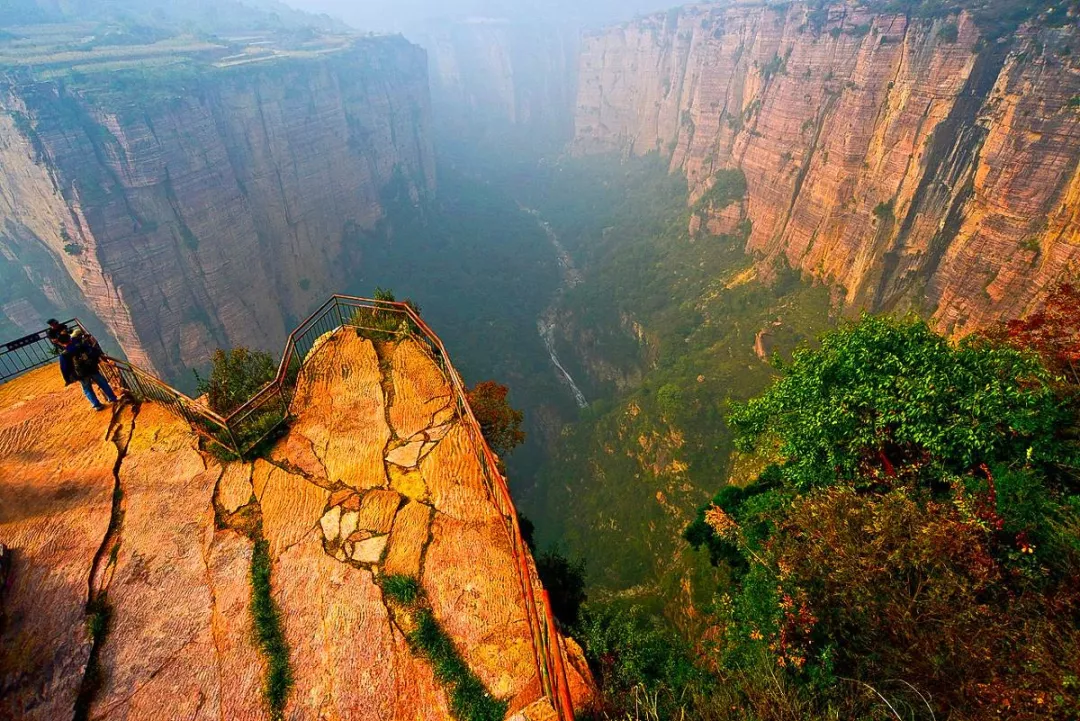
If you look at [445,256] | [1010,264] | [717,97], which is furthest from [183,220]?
[717,97]

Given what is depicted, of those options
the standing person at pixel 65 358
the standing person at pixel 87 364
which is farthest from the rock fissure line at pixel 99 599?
the standing person at pixel 65 358

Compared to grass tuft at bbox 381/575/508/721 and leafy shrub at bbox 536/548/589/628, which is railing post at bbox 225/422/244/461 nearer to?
grass tuft at bbox 381/575/508/721

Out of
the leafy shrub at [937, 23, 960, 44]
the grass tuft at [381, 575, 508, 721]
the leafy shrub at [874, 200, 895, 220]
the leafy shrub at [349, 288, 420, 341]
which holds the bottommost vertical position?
the leafy shrub at [874, 200, 895, 220]

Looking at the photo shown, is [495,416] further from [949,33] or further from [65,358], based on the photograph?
[949,33]

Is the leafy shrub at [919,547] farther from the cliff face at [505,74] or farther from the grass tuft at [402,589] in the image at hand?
the cliff face at [505,74]

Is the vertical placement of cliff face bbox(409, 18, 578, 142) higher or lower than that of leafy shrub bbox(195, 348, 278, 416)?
lower

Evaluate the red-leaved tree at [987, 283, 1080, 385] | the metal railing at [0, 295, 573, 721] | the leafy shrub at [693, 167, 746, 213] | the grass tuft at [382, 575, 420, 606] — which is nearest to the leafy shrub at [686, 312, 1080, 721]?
the red-leaved tree at [987, 283, 1080, 385]

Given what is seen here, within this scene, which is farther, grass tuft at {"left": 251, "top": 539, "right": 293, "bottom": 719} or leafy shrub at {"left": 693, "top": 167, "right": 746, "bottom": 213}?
leafy shrub at {"left": 693, "top": 167, "right": 746, "bottom": 213}
